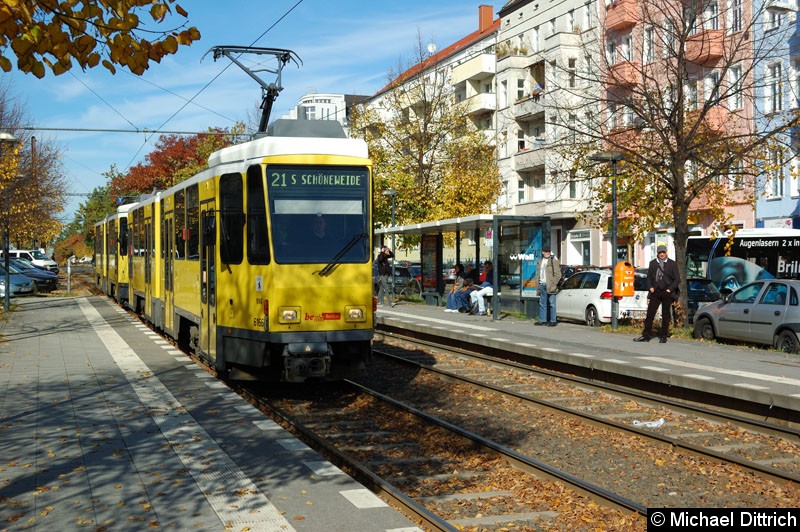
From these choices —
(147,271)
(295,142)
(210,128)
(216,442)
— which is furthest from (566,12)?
(216,442)

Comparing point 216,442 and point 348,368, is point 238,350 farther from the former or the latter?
Answer: point 216,442

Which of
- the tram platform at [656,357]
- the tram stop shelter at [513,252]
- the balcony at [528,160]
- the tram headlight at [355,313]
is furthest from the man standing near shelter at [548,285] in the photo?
the balcony at [528,160]

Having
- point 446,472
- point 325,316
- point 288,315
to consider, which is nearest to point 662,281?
point 325,316

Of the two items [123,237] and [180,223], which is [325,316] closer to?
[180,223]

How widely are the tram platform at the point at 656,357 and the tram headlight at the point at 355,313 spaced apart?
433cm

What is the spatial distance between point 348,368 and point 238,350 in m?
1.44

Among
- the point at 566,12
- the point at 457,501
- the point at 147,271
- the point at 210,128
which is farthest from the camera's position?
the point at 210,128

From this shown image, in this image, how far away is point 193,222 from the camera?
1433 centimetres

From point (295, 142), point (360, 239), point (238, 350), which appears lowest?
point (238, 350)

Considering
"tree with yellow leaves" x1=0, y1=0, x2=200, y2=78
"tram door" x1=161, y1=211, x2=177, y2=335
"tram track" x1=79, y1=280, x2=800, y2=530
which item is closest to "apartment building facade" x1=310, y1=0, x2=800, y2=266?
"tram door" x1=161, y1=211, x2=177, y2=335

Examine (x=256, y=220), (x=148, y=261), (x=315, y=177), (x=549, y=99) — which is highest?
(x=549, y=99)

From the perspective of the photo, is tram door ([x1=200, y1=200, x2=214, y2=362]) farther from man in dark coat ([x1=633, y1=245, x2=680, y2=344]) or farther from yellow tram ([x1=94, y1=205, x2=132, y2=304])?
yellow tram ([x1=94, y1=205, x2=132, y2=304])

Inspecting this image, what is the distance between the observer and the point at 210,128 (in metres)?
59.3

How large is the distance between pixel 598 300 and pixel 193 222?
12762 mm
